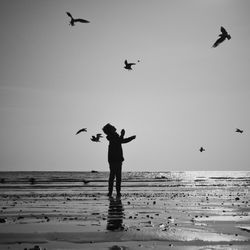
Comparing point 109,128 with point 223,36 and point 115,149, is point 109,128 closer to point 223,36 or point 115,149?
point 115,149

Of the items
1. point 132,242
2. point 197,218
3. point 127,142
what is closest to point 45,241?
point 132,242

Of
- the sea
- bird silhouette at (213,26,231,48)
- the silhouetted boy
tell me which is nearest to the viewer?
→ the silhouetted boy

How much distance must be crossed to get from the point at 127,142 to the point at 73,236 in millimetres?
9322

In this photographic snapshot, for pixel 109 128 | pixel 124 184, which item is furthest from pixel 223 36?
pixel 124 184

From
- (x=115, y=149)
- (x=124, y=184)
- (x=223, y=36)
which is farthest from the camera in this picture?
(x=124, y=184)

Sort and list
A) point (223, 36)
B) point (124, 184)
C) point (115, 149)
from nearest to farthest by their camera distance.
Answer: point (115, 149) < point (223, 36) < point (124, 184)

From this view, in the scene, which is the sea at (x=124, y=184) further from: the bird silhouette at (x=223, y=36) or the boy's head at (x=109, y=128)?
the bird silhouette at (x=223, y=36)

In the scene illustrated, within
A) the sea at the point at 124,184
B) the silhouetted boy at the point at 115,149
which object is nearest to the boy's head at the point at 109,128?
the silhouetted boy at the point at 115,149

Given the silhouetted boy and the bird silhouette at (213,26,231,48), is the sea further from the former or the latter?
the bird silhouette at (213,26,231,48)

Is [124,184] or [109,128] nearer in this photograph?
[109,128]

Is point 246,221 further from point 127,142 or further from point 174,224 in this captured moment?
point 127,142

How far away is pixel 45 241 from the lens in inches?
192

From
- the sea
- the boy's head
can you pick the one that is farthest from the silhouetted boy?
the sea

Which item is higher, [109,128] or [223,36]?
[223,36]
